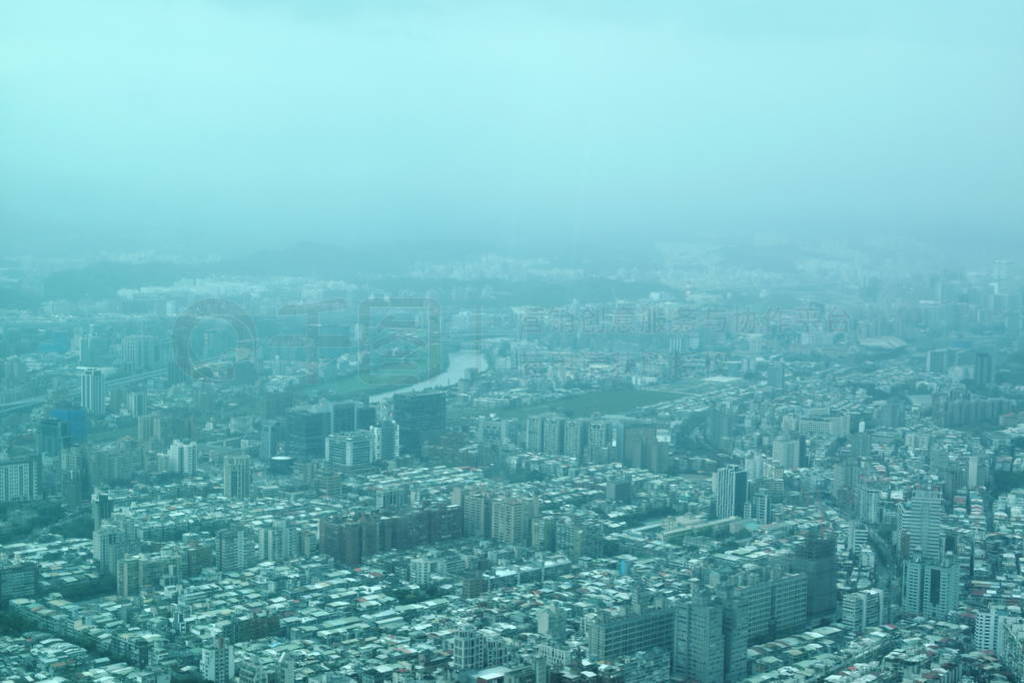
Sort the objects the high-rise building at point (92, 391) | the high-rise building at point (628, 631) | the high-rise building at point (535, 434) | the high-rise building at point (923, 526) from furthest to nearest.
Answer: the high-rise building at point (92, 391) < the high-rise building at point (535, 434) < the high-rise building at point (923, 526) < the high-rise building at point (628, 631)

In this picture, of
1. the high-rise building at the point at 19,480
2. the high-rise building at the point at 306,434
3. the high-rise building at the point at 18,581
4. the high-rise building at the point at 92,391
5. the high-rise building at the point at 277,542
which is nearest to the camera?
the high-rise building at the point at 18,581

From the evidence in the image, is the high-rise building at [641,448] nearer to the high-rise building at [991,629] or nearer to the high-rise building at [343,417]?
the high-rise building at [343,417]

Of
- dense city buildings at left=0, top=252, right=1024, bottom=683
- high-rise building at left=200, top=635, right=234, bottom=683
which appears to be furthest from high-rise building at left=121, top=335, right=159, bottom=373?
high-rise building at left=200, top=635, right=234, bottom=683

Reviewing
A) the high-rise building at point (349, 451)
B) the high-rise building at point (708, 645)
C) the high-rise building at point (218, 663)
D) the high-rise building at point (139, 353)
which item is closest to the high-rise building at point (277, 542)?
the high-rise building at point (218, 663)

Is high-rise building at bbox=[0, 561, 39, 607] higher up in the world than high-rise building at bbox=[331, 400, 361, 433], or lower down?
lower down

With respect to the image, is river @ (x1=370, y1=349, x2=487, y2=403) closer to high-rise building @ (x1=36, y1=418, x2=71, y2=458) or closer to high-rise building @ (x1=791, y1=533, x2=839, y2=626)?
high-rise building @ (x1=36, y1=418, x2=71, y2=458)

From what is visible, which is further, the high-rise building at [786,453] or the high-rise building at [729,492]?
the high-rise building at [786,453]

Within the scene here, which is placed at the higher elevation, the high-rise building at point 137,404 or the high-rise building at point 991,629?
the high-rise building at point 137,404

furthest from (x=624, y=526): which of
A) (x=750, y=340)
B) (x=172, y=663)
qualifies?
(x=750, y=340)
